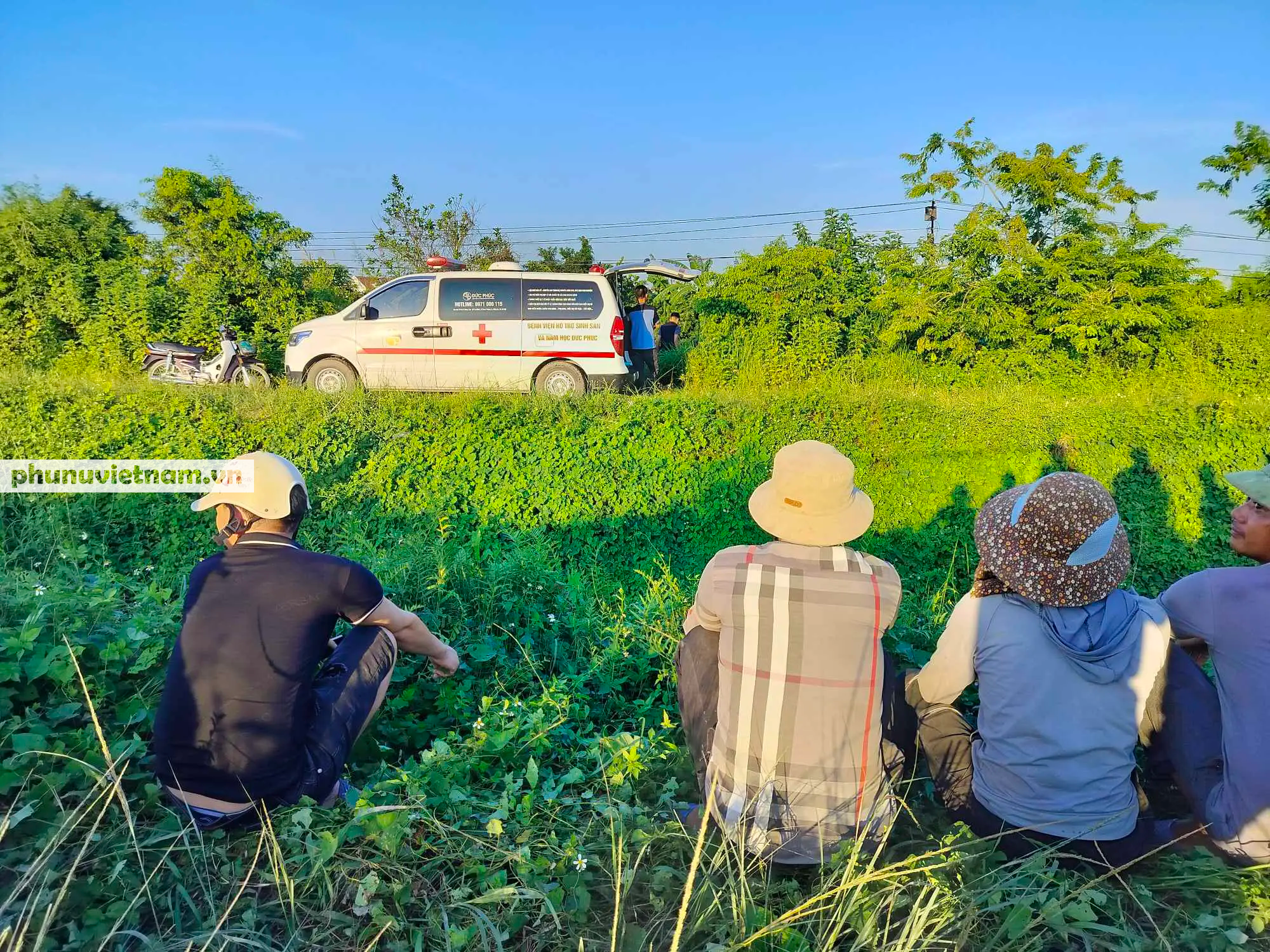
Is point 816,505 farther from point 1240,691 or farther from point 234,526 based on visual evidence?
point 234,526

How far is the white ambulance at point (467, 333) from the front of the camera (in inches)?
377

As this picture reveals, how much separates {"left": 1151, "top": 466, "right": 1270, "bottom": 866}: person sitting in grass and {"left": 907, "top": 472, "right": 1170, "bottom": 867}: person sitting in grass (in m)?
0.20

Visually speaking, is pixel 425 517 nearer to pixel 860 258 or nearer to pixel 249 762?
pixel 249 762

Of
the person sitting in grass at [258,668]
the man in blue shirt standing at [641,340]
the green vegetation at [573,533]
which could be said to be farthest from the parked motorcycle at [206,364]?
the person sitting in grass at [258,668]

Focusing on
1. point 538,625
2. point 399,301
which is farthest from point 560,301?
point 538,625

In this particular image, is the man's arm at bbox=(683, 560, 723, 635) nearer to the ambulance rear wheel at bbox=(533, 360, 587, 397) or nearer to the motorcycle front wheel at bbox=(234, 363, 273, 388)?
the ambulance rear wheel at bbox=(533, 360, 587, 397)

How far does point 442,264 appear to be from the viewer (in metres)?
10.8

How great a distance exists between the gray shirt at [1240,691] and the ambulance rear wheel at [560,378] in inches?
309

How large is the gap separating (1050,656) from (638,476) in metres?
5.20

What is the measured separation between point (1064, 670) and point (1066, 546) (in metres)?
0.39

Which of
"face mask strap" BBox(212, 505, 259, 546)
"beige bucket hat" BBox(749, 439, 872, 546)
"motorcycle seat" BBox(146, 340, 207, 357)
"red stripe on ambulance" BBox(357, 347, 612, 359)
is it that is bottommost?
"face mask strap" BBox(212, 505, 259, 546)

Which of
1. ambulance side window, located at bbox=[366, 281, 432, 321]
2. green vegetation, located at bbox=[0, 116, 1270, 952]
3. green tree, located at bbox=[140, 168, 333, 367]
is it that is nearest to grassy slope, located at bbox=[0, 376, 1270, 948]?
green vegetation, located at bbox=[0, 116, 1270, 952]

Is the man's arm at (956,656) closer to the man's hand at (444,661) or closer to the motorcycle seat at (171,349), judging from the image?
the man's hand at (444,661)

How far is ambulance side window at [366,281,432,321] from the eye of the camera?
959 centimetres
